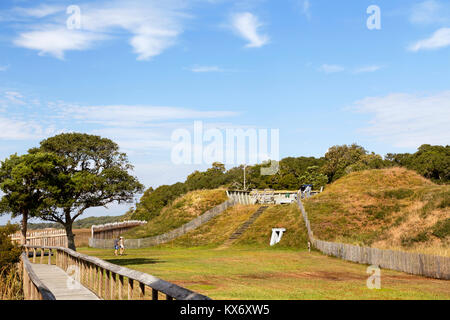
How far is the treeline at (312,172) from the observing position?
323 ft

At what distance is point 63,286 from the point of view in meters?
15.8

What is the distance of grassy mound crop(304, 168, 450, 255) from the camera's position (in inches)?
1507

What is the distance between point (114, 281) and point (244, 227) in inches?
1716

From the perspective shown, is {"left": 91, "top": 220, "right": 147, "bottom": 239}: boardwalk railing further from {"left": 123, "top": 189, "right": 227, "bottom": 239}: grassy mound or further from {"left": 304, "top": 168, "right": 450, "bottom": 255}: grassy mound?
{"left": 304, "top": 168, "right": 450, "bottom": 255}: grassy mound

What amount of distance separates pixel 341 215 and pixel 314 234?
5.44 meters

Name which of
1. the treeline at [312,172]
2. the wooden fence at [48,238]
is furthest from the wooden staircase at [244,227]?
the treeline at [312,172]

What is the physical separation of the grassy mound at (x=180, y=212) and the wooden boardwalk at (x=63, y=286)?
39.5m

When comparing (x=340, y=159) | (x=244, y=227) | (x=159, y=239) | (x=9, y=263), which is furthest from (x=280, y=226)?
(x=340, y=159)

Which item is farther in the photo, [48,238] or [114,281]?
[48,238]

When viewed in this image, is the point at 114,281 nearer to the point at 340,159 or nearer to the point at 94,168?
the point at 94,168

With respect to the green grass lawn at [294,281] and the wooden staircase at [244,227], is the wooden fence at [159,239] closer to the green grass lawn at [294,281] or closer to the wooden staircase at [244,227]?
the wooden staircase at [244,227]

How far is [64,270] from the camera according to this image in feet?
69.5
